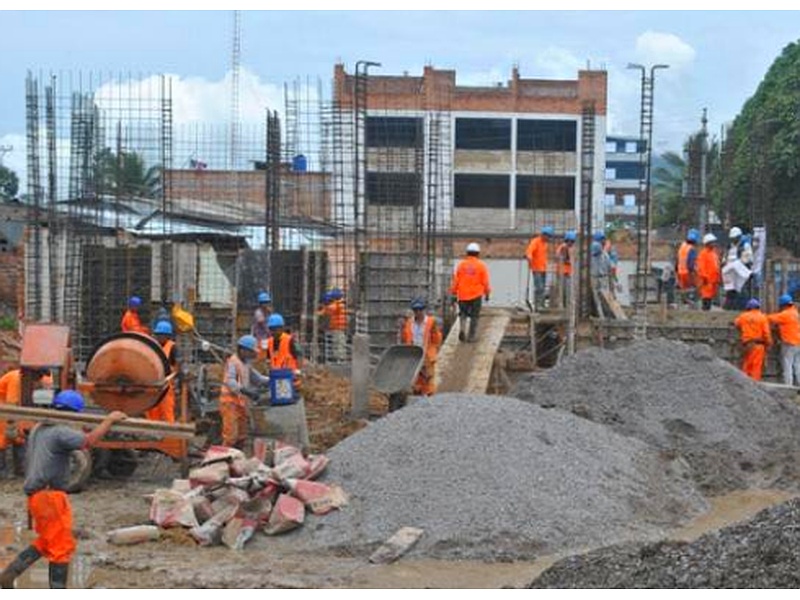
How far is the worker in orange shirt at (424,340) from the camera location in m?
15.1

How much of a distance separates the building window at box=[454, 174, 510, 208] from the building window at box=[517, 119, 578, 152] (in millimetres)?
1614

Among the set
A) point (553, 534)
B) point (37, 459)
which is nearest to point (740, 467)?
point (553, 534)

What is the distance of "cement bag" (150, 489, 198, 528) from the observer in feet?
35.3

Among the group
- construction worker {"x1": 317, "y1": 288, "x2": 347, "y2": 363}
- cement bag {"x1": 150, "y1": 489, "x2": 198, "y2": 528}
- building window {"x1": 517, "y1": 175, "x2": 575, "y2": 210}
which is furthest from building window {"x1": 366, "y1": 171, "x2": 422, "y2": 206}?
building window {"x1": 517, "y1": 175, "x2": 575, "y2": 210}

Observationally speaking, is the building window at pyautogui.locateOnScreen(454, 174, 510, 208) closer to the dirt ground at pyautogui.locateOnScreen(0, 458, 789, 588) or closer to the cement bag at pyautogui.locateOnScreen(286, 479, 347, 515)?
the dirt ground at pyautogui.locateOnScreen(0, 458, 789, 588)

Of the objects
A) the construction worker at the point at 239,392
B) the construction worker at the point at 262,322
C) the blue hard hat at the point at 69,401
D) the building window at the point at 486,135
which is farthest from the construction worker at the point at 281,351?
the building window at the point at 486,135

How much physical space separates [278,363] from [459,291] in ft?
10.5

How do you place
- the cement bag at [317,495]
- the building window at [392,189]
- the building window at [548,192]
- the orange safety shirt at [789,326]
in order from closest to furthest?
the cement bag at [317,495], the orange safety shirt at [789,326], the building window at [392,189], the building window at [548,192]

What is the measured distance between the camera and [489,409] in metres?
12.5

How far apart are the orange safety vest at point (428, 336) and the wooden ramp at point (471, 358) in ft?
1.29

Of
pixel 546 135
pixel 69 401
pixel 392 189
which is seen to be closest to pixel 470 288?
pixel 69 401

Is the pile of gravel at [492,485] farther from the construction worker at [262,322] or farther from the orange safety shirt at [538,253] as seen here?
the orange safety shirt at [538,253]

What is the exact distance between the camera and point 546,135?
155 ft

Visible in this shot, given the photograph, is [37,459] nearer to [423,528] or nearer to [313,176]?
[423,528]
